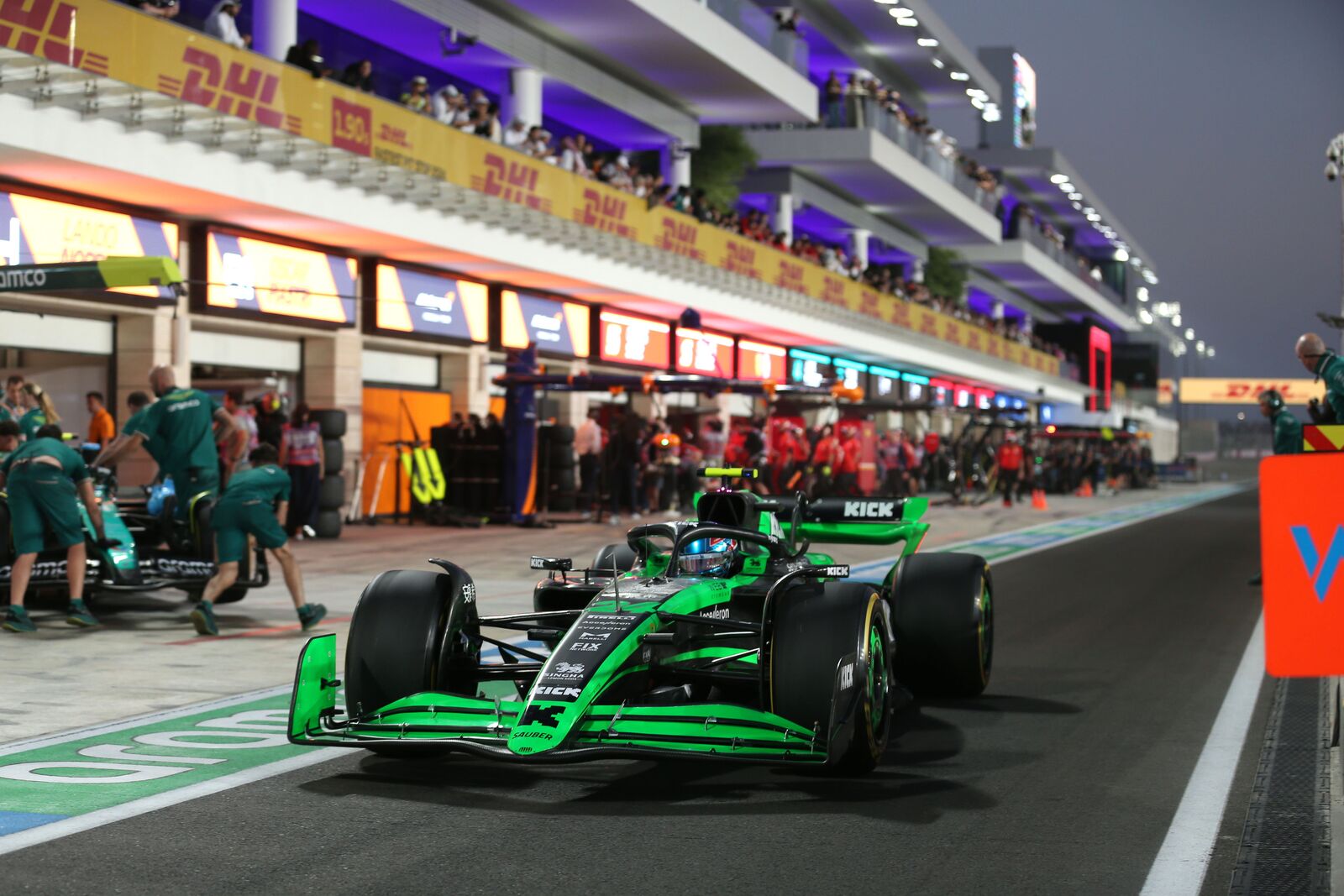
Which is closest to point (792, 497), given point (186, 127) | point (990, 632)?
point (990, 632)

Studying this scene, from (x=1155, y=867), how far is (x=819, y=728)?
4.57 feet

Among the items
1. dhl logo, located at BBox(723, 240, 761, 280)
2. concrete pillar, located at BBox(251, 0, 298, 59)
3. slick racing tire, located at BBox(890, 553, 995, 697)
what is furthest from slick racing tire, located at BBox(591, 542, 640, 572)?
dhl logo, located at BBox(723, 240, 761, 280)

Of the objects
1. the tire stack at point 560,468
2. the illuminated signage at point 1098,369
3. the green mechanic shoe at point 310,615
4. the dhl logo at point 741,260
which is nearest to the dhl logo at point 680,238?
the dhl logo at point 741,260

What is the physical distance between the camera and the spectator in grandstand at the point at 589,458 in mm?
25094

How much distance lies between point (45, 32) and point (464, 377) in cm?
1234

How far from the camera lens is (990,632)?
8969 millimetres

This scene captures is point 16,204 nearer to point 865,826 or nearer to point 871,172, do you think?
point 865,826

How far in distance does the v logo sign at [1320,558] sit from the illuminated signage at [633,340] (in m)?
25.5

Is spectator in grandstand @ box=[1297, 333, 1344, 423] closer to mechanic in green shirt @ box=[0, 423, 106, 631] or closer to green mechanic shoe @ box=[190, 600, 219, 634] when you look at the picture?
green mechanic shoe @ box=[190, 600, 219, 634]

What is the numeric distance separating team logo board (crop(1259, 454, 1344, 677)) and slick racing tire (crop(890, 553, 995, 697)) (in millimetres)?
3006

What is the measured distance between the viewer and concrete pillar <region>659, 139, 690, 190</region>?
3644 cm

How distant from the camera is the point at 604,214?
26.9 m

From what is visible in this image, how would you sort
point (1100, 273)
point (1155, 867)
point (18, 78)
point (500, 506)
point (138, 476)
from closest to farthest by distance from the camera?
point (1155, 867), point (18, 78), point (138, 476), point (500, 506), point (1100, 273)

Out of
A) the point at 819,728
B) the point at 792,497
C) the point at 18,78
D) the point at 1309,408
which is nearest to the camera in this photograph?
the point at 819,728
